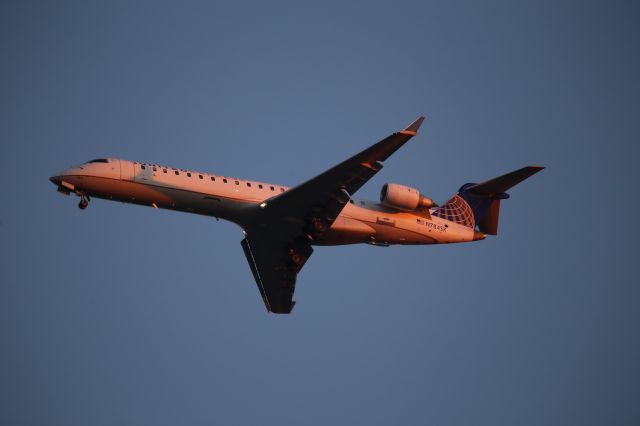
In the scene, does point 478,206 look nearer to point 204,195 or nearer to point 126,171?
point 204,195

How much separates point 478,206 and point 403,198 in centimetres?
453

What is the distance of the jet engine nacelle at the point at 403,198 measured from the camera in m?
25.9

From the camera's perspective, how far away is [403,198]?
84.8 ft

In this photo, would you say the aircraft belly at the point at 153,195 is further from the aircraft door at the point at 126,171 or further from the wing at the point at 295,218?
the wing at the point at 295,218

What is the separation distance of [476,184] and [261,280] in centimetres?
896

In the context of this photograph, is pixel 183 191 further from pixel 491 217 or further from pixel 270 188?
pixel 491 217

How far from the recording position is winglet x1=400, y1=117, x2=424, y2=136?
70.0ft

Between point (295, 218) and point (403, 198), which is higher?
point (403, 198)

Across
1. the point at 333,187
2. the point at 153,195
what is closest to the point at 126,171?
the point at 153,195

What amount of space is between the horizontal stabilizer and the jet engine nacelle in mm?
3186

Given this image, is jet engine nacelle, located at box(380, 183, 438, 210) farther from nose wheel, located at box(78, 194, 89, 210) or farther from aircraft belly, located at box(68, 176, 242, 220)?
nose wheel, located at box(78, 194, 89, 210)

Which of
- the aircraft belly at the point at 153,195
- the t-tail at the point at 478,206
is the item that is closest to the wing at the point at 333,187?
the aircraft belly at the point at 153,195

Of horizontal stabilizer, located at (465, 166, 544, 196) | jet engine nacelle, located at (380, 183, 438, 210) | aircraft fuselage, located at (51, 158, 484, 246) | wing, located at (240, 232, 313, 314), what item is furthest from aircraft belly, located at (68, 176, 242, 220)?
horizontal stabilizer, located at (465, 166, 544, 196)

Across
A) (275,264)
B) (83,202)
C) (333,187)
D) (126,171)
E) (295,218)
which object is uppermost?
(333,187)
